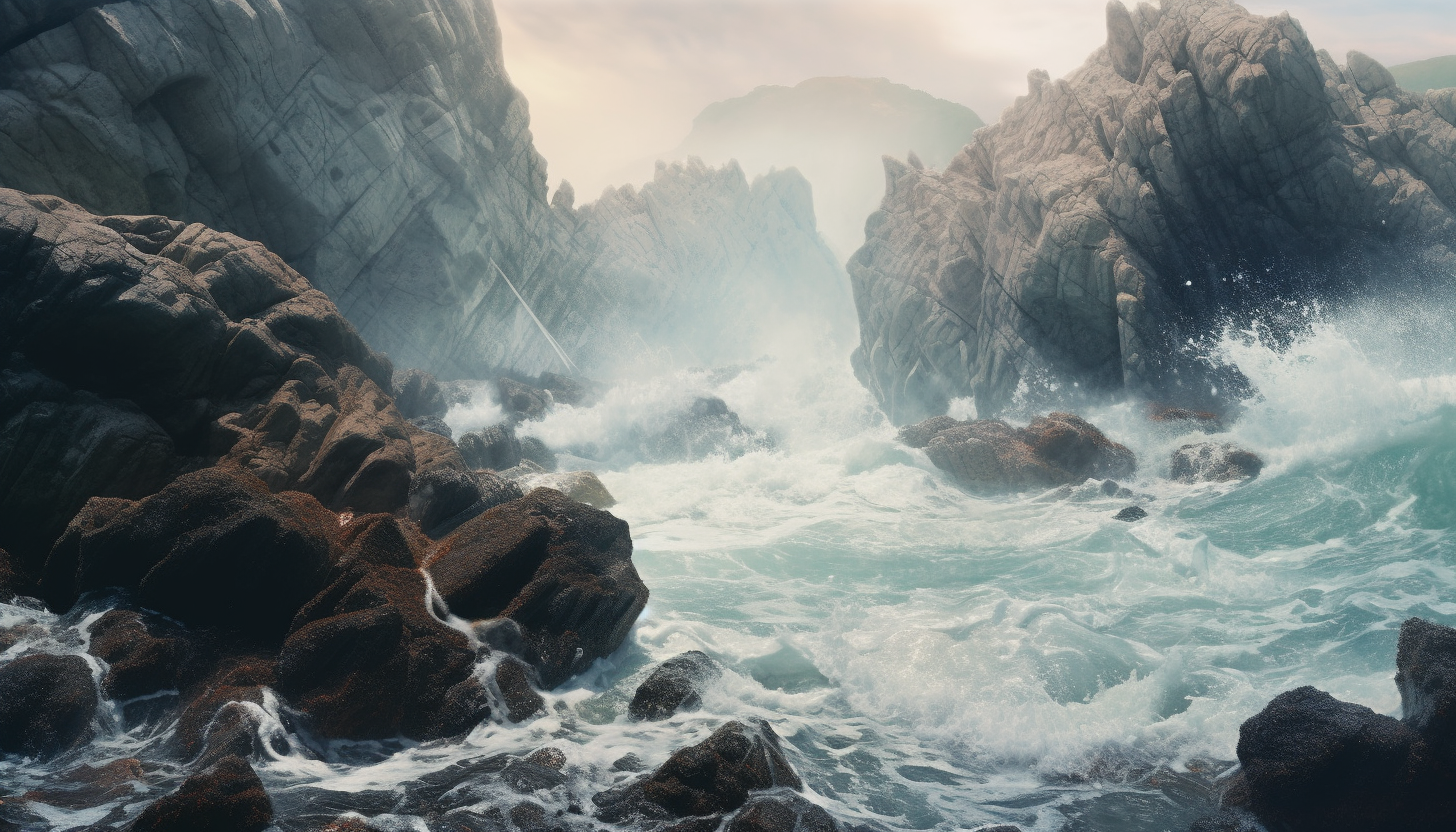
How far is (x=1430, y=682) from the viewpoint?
24.3ft

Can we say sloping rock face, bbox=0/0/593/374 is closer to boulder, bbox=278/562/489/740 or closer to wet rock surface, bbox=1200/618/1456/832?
boulder, bbox=278/562/489/740

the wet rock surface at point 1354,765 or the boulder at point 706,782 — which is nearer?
the wet rock surface at point 1354,765

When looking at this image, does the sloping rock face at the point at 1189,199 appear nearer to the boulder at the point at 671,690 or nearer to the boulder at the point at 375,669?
the boulder at the point at 671,690

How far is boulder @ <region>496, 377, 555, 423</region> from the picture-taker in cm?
3694

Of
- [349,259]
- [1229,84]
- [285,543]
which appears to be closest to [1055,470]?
[1229,84]

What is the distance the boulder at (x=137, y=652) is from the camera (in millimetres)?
8828

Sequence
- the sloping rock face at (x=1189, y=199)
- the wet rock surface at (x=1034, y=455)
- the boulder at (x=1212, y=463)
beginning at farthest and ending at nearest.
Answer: the sloping rock face at (x=1189, y=199), the wet rock surface at (x=1034, y=455), the boulder at (x=1212, y=463)

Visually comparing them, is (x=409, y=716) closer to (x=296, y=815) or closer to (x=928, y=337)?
(x=296, y=815)

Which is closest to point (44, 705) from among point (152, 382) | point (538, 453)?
point (152, 382)

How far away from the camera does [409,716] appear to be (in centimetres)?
917

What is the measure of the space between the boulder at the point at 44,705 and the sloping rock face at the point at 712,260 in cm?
4399

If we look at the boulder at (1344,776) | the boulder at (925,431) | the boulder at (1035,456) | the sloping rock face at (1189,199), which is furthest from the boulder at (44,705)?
the sloping rock face at (1189,199)

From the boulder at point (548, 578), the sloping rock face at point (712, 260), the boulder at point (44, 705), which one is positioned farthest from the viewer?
the sloping rock face at point (712, 260)

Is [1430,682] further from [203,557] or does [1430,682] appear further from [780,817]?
[203,557]
